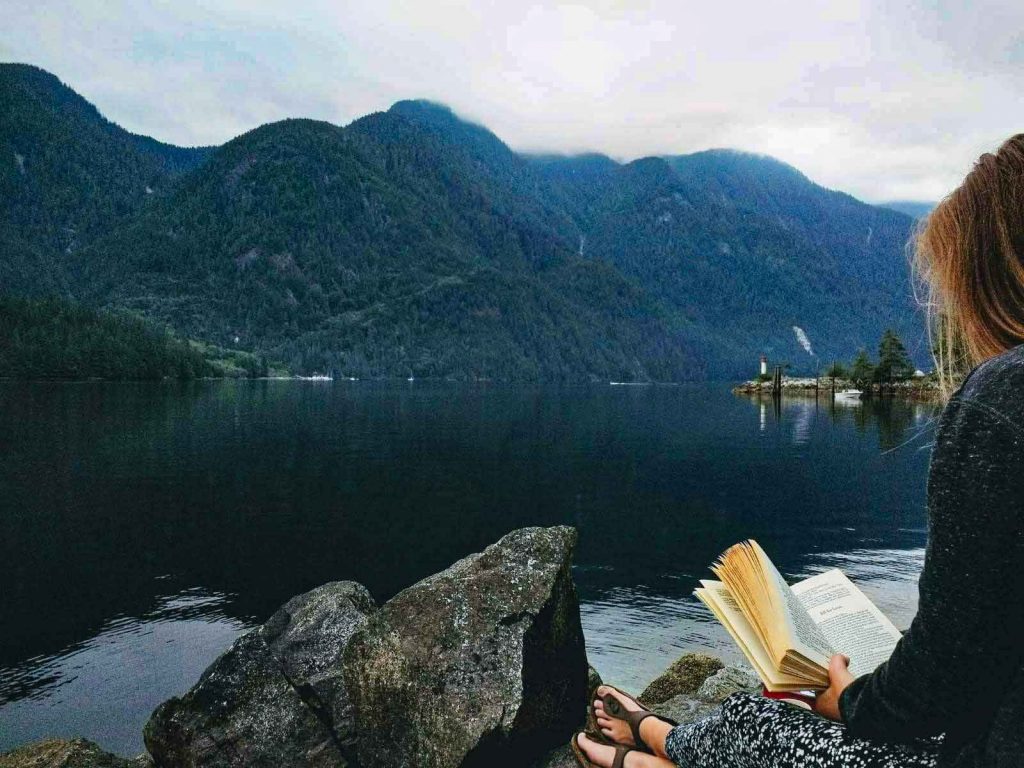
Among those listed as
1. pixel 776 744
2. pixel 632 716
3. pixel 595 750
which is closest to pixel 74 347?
pixel 595 750

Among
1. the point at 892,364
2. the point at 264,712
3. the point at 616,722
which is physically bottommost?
the point at 264,712

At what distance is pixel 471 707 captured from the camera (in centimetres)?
724

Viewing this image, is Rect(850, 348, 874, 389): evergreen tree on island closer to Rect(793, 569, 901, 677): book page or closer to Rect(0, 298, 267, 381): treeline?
Rect(793, 569, 901, 677): book page

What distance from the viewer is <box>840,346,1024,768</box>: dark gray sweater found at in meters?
2.29

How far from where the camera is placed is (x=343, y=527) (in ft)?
96.9

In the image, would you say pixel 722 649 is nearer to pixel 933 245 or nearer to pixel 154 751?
pixel 154 751

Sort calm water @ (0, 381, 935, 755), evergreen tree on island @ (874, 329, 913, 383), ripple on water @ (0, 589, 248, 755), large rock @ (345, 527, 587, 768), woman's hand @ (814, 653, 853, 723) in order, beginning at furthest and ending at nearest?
1. evergreen tree on island @ (874, 329, 913, 383)
2. calm water @ (0, 381, 935, 755)
3. ripple on water @ (0, 589, 248, 755)
4. large rock @ (345, 527, 587, 768)
5. woman's hand @ (814, 653, 853, 723)

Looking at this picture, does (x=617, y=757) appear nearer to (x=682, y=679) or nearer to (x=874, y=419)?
(x=682, y=679)

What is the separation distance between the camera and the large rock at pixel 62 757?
8117 mm

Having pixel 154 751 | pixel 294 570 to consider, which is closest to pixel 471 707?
pixel 154 751

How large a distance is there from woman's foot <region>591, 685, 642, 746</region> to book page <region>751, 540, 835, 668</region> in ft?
4.52

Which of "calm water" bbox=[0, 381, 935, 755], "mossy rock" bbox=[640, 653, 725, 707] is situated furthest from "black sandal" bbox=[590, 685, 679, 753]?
"mossy rock" bbox=[640, 653, 725, 707]

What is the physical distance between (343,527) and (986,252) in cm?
2855

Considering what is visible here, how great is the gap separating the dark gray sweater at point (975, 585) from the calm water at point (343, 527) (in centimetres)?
115
